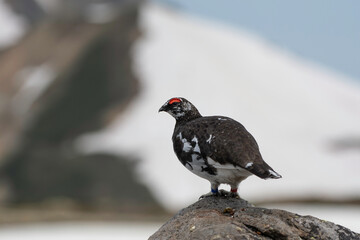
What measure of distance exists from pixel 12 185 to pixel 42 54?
87.3 feet

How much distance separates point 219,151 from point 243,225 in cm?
82

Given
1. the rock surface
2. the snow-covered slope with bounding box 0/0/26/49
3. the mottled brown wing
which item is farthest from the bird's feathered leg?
the snow-covered slope with bounding box 0/0/26/49

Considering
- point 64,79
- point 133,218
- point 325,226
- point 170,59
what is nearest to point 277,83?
point 170,59

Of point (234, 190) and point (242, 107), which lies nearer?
point (234, 190)

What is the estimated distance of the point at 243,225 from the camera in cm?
761

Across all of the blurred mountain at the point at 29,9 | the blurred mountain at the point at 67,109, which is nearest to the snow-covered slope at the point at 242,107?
the blurred mountain at the point at 67,109

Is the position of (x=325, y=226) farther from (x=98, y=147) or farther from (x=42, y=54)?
(x=42, y=54)

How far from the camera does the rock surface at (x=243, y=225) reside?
24.3 ft

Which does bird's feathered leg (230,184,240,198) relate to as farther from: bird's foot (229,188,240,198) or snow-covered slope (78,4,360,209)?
snow-covered slope (78,4,360,209)

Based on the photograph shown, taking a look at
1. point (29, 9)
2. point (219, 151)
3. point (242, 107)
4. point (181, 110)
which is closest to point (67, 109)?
point (242, 107)

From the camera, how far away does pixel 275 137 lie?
5306 centimetres

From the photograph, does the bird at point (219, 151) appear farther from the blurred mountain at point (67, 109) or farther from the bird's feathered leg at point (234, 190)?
the blurred mountain at point (67, 109)

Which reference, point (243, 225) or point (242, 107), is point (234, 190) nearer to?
point (243, 225)

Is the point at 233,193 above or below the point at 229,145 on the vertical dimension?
below
